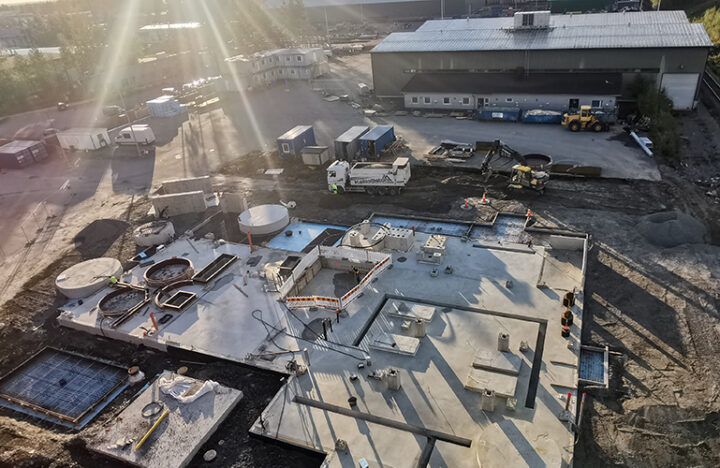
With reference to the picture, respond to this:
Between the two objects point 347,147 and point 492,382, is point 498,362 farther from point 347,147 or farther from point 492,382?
point 347,147

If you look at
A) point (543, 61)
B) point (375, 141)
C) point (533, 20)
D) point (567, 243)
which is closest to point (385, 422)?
point (567, 243)

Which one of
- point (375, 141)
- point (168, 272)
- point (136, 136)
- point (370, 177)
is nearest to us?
point (168, 272)

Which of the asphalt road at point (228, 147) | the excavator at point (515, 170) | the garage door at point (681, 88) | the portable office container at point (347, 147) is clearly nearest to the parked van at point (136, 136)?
the asphalt road at point (228, 147)

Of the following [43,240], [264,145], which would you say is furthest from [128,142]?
[43,240]

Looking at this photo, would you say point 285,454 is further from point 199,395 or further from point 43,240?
point 43,240

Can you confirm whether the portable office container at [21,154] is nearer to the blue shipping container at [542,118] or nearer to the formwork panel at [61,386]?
the formwork panel at [61,386]

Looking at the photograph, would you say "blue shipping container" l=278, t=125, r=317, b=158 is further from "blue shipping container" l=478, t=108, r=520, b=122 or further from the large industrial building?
Result: "blue shipping container" l=478, t=108, r=520, b=122
